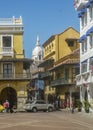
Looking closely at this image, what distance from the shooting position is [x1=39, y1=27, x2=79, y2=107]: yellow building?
67625 mm

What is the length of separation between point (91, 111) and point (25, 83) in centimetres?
2414

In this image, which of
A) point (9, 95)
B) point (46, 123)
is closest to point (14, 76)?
point (9, 95)

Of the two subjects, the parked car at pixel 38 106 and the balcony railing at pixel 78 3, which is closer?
the balcony railing at pixel 78 3

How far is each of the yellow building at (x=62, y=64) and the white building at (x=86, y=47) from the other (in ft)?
41.3

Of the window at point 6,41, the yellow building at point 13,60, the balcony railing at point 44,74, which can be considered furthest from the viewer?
the balcony railing at point 44,74

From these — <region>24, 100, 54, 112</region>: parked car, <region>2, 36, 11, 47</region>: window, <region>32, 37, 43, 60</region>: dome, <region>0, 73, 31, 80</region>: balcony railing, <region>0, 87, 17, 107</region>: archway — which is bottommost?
<region>24, 100, 54, 112</region>: parked car

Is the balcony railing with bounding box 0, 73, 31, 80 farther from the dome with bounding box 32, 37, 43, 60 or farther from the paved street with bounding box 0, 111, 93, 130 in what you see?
the dome with bounding box 32, 37, 43, 60

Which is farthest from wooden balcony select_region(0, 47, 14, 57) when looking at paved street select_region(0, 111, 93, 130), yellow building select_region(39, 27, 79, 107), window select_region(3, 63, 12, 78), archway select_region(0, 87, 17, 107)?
paved street select_region(0, 111, 93, 130)

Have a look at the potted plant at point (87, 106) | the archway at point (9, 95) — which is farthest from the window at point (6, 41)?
the potted plant at point (87, 106)

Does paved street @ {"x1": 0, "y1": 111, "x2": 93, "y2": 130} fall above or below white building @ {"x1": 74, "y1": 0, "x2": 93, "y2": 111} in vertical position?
below

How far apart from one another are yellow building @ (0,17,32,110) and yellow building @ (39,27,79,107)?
6.03 m

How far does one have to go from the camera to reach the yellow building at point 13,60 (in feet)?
227

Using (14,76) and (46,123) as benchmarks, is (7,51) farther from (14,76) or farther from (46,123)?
(46,123)

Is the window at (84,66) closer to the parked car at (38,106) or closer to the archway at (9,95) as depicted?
the parked car at (38,106)
